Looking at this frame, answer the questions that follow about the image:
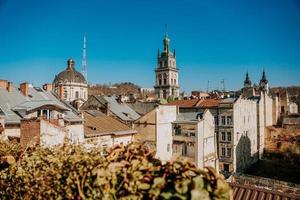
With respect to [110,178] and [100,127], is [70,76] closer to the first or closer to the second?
[100,127]

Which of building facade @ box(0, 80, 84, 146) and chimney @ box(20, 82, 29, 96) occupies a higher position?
chimney @ box(20, 82, 29, 96)

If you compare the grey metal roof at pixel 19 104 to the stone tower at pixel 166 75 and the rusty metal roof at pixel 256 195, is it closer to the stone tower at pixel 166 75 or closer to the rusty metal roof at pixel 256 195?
the rusty metal roof at pixel 256 195

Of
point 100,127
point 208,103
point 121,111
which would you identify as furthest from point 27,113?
point 208,103

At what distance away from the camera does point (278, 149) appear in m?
43.0

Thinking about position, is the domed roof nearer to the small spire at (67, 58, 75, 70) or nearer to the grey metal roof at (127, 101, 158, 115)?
the small spire at (67, 58, 75, 70)

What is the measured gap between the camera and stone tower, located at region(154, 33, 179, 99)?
76312mm

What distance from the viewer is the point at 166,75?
76.8 meters

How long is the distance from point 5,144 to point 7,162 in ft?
4.55

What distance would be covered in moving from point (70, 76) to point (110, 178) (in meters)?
65.4

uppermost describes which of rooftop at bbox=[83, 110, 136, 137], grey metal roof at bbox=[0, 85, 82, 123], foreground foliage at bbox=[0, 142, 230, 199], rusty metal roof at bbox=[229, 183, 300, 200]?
grey metal roof at bbox=[0, 85, 82, 123]

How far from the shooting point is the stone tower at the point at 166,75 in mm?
76312

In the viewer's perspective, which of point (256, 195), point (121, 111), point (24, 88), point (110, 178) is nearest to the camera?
point (110, 178)

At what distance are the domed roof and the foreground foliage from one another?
62957 millimetres

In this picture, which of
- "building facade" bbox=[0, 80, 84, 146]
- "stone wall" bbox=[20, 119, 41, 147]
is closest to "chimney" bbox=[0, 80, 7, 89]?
"building facade" bbox=[0, 80, 84, 146]
